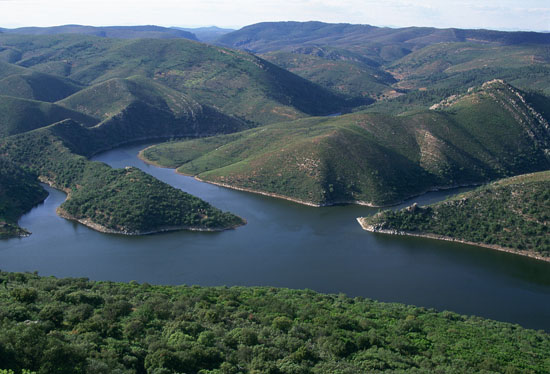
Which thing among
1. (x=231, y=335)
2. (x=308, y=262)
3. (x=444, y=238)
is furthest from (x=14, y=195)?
(x=444, y=238)

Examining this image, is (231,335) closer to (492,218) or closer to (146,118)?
(492,218)

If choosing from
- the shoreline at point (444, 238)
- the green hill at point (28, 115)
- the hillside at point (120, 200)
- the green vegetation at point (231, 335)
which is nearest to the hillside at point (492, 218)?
the shoreline at point (444, 238)

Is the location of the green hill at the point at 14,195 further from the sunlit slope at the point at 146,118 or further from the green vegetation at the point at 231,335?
the sunlit slope at the point at 146,118

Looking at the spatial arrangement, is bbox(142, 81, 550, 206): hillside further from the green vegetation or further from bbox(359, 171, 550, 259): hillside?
the green vegetation

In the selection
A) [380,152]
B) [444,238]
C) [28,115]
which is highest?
[28,115]

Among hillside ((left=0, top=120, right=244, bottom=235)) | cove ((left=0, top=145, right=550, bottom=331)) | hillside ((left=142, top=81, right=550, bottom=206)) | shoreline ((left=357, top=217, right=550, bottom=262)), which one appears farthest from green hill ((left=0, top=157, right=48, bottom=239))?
shoreline ((left=357, top=217, right=550, bottom=262))

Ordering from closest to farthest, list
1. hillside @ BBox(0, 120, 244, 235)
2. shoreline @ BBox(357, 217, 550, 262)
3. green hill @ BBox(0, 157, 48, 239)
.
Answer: shoreline @ BBox(357, 217, 550, 262) < green hill @ BBox(0, 157, 48, 239) < hillside @ BBox(0, 120, 244, 235)
